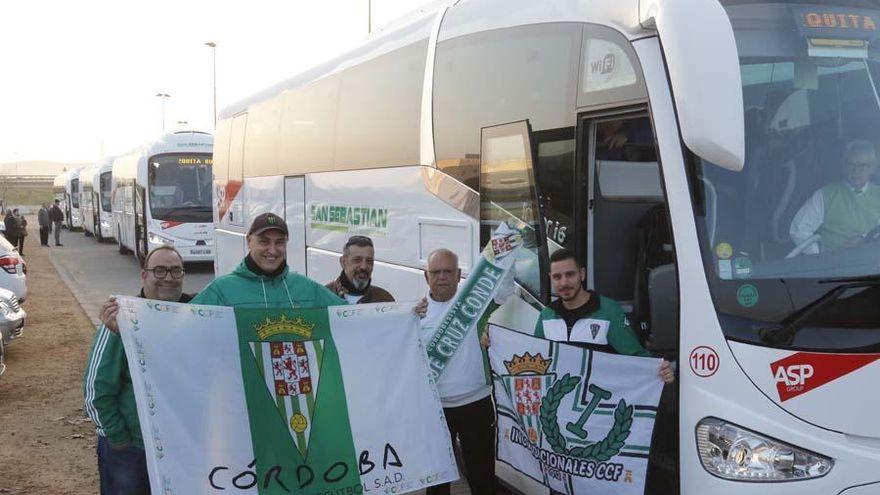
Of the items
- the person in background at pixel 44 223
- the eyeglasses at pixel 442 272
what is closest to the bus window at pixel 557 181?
the eyeglasses at pixel 442 272

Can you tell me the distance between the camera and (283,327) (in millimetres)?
4008

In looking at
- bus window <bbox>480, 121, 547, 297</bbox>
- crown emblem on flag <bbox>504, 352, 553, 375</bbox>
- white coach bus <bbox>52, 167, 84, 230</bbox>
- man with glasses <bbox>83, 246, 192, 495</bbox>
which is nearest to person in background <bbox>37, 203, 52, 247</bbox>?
white coach bus <bbox>52, 167, 84, 230</bbox>

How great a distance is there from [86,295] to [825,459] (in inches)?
668

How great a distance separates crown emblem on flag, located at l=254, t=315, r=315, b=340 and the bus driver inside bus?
93.0 inches

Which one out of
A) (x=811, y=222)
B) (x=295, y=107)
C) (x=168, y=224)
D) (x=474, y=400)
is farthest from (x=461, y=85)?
(x=168, y=224)

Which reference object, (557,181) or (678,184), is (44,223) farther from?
(678,184)

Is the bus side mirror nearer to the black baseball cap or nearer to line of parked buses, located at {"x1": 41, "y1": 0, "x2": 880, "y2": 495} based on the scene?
line of parked buses, located at {"x1": 41, "y1": 0, "x2": 880, "y2": 495}

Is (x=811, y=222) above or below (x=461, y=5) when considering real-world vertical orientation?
below

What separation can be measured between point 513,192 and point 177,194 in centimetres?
1805

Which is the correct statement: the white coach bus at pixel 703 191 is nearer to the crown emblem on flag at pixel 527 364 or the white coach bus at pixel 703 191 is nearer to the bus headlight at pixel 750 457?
the bus headlight at pixel 750 457

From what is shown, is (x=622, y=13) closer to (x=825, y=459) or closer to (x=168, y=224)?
(x=825, y=459)

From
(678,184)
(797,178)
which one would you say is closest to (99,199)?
(678,184)

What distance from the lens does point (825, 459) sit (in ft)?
10.7

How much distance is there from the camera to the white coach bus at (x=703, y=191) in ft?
10.8
